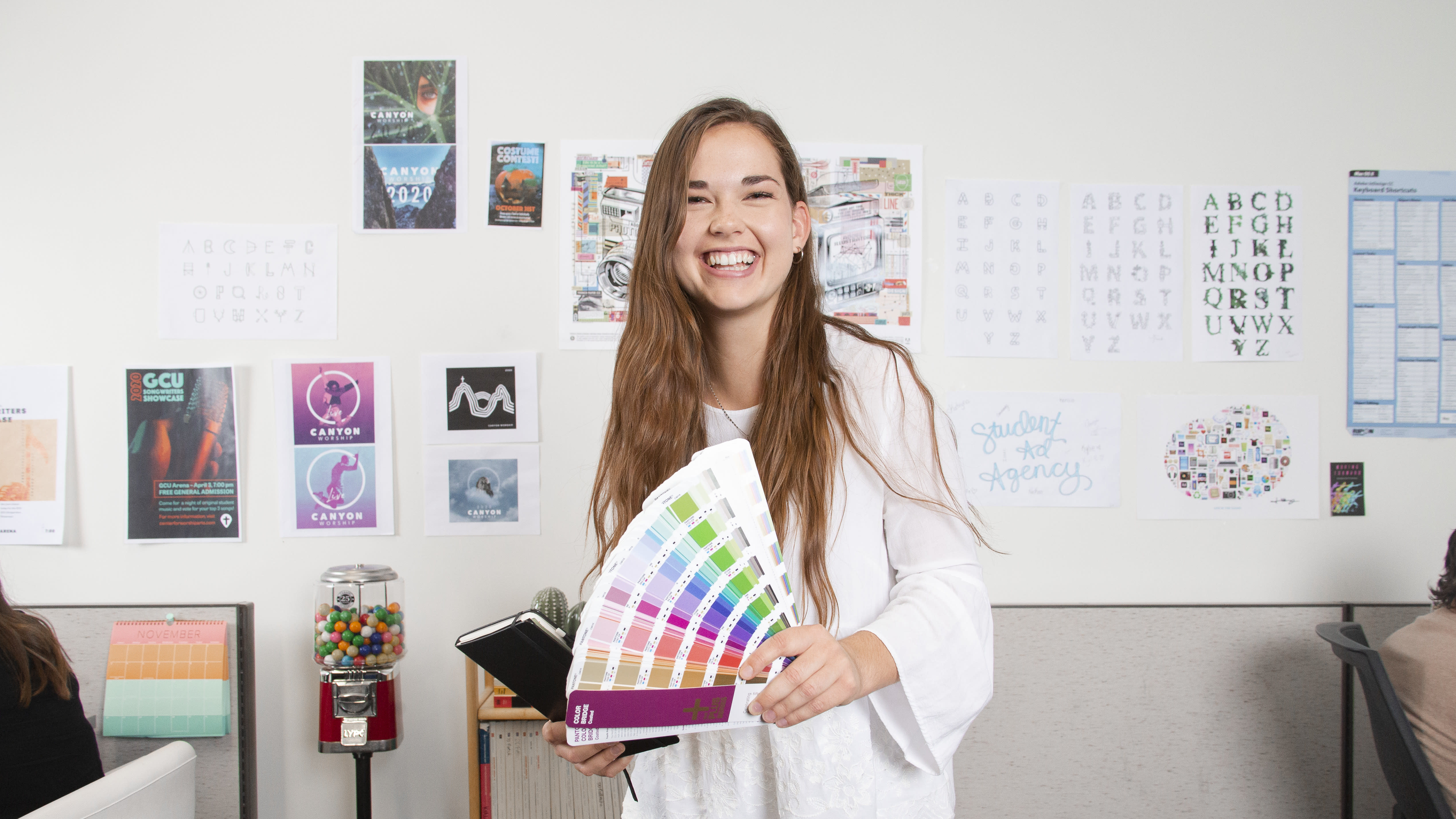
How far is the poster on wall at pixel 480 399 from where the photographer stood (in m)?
1.81

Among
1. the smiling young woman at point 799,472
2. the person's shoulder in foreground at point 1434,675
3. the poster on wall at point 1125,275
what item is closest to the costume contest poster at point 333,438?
the smiling young woman at point 799,472

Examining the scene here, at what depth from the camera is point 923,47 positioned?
6.09 feet

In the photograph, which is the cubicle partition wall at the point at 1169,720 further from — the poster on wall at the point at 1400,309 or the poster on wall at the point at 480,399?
the poster on wall at the point at 480,399

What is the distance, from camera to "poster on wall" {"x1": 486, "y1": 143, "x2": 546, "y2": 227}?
182cm

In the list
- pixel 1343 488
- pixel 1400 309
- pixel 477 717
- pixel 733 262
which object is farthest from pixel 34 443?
pixel 1400 309

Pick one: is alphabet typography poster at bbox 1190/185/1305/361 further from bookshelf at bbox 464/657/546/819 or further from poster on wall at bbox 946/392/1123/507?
bookshelf at bbox 464/657/546/819

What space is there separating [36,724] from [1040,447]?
80.3 inches

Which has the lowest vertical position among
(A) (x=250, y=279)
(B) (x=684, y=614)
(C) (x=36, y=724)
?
(C) (x=36, y=724)

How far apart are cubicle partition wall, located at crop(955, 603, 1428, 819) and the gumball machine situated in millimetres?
1253

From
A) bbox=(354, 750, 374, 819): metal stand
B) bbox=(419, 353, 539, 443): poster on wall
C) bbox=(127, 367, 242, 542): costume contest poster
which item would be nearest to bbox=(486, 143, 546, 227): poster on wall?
bbox=(419, 353, 539, 443): poster on wall

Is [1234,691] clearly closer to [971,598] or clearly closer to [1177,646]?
[1177,646]

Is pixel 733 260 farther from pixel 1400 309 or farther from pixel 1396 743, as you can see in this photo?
pixel 1400 309

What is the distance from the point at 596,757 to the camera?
0.83 meters

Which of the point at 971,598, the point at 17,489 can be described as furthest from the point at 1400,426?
the point at 17,489
